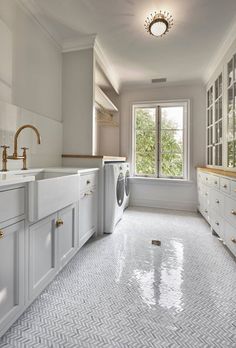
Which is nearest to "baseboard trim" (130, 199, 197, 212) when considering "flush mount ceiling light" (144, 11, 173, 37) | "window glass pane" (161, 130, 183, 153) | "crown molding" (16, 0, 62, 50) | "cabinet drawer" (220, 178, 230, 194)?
"window glass pane" (161, 130, 183, 153)

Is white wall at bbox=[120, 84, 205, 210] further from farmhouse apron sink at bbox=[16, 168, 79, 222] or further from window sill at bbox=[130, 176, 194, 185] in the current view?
farmhouse apron sink at bbox=[16, 168, 79, 222]

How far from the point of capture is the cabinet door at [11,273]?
3.04 ft

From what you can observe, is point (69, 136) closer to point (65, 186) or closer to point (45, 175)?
point (45, 175)

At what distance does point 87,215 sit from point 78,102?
4.99ft

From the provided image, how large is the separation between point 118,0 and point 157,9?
0.40 metres

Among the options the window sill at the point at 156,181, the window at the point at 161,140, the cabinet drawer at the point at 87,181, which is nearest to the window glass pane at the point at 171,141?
the window at the point at 161,140

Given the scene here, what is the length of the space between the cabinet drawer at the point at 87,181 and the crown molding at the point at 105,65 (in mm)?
1668

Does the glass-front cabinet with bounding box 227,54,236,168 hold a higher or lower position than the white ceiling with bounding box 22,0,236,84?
lower

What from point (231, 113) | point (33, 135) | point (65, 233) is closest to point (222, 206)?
point (231, 113)

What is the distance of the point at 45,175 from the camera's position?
1.94 m

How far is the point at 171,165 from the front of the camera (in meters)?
Result: 3.86

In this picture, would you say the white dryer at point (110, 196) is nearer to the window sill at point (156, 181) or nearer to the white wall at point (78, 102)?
the white wall at point (78, 102)

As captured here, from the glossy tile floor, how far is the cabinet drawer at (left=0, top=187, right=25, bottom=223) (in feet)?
2.15

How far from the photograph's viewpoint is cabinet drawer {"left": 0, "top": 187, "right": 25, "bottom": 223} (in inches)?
35.3
